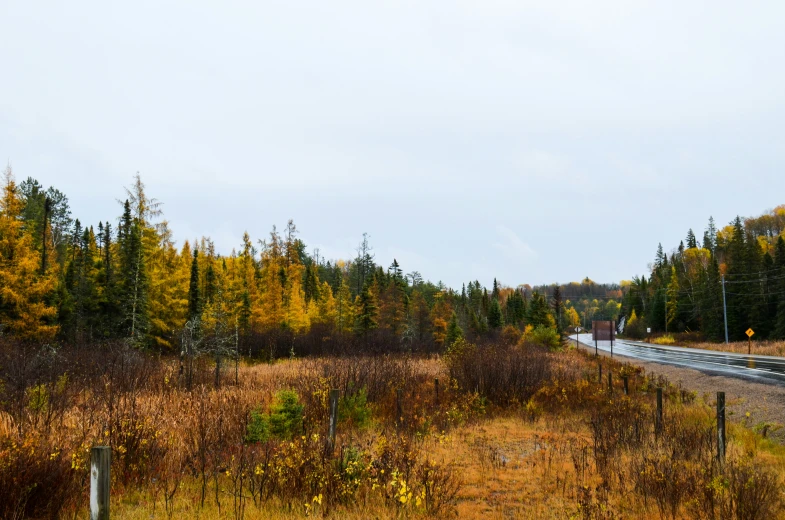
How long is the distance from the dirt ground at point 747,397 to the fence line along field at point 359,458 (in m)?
0.67

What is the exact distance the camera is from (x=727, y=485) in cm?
575

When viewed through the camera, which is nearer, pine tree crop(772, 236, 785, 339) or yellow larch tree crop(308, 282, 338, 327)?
pine tree crop(772, 236, 785, 339)

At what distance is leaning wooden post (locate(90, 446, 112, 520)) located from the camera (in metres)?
3.76

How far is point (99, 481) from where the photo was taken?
3789 mm

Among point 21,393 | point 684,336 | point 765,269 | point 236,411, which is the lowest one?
point 684,336

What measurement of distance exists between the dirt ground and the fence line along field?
2.19ft

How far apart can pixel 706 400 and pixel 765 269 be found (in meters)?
48.2

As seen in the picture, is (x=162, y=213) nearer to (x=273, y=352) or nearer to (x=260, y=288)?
(x=273, y=352)

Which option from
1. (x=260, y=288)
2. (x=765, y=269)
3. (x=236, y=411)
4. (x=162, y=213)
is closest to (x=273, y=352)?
(x=162, y=213)

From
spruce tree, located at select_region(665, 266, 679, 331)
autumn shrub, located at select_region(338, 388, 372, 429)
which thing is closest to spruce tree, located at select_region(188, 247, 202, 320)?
autumn shrub, located at select_region(338, 388, 372, 429)

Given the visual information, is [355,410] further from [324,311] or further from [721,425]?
[324,311]

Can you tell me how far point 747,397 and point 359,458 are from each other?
41.7ft

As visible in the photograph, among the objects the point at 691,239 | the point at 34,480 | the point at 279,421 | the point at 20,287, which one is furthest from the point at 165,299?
the point at 691,239

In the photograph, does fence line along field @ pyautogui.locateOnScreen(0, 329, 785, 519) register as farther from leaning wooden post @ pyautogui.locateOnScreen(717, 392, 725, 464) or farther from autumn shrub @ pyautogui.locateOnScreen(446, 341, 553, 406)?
autumn shrub @ pyautogui.locateOnScreen(446, 341, 553, 406)
